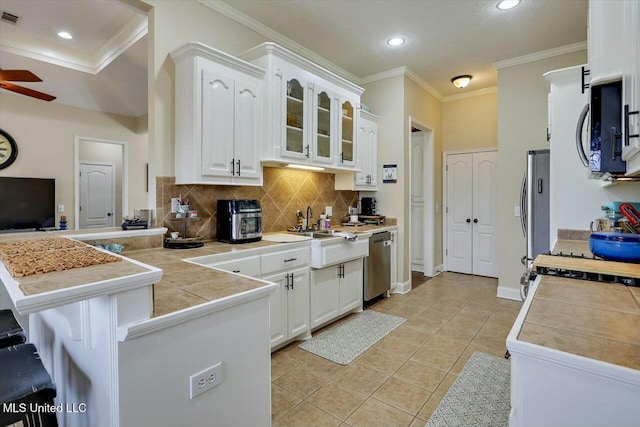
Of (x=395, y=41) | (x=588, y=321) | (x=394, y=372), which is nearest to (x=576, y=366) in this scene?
(x=588, y=321)

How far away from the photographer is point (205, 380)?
3.71 feet

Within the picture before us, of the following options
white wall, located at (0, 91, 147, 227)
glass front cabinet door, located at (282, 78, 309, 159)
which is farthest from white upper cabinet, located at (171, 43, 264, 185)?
white wall, located at (0, 91, 147, 227)

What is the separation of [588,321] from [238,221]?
226cm

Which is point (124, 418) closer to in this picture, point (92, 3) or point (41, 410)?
point (41, 410)

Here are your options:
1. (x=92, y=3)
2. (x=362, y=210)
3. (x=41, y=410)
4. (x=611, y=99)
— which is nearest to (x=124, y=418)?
(x=41, y=410)

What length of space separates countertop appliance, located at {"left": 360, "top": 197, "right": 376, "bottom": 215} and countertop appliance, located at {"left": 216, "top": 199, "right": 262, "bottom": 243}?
2112 mm

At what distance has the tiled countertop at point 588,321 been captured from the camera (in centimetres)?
78

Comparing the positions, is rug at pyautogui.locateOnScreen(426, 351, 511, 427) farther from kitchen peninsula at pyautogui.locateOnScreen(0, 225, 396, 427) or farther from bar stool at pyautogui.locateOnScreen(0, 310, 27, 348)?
bar stool at pyautogui.locateOnScreen(0, 310, 27, 348)

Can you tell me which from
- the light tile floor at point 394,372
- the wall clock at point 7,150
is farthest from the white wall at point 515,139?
the wall clock at point 7,150

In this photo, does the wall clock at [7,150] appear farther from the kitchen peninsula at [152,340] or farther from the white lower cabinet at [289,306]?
the white lower cabinet at [289,306]

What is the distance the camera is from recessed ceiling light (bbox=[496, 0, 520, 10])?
285 centimetres

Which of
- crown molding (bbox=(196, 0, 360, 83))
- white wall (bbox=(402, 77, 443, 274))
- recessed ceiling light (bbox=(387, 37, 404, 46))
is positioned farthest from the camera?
white wall (bbox=(402, 77, 443, 274))

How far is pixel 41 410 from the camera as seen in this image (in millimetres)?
1079

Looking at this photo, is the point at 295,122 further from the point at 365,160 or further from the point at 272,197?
the point at 365,160
